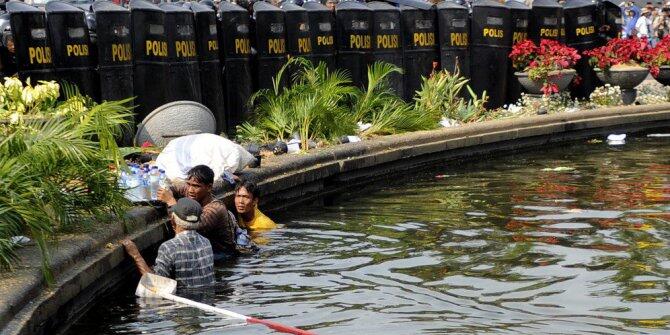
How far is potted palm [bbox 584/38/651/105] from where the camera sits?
22.1 meters

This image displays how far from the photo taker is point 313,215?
14.1 m

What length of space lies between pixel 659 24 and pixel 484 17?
46.0 ft

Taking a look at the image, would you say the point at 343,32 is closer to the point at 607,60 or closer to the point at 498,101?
the point at 498,101

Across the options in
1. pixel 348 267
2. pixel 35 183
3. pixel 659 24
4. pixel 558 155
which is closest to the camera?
pixel 35 183

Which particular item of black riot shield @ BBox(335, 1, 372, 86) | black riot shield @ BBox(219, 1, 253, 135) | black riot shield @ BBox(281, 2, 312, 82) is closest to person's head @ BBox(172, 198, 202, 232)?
black riot shield @ BBox(219, 1, 253, 135)

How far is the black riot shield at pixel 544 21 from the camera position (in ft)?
72.8

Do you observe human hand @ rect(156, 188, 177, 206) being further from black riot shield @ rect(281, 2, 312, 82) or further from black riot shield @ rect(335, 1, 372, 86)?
black riot shield @ rect(335, 1, 372, 86)

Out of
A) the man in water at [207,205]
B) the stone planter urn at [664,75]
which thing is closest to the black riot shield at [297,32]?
the man in water at [207,205]

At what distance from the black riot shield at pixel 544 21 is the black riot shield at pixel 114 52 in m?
8.49

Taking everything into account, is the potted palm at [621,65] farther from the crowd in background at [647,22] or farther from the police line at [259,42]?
the crowd in background at [647,22]

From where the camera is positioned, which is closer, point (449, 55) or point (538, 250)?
point (538, 250)

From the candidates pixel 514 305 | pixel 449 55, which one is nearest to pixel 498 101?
pixel 449 55

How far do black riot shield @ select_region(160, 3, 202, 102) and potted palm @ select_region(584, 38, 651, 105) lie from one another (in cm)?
815

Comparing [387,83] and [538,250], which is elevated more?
[387,83]
